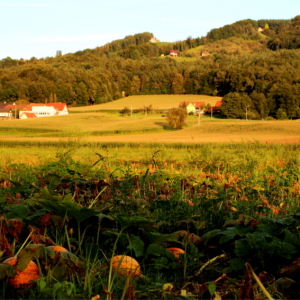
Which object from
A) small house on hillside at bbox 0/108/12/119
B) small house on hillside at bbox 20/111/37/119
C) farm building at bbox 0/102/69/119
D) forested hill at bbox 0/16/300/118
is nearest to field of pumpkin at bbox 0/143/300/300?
forested hill at bbox 0/16/300/118

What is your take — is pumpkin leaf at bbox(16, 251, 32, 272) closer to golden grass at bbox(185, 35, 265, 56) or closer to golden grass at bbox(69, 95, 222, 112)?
golden grass at bbox(69, 95, 222, 112)

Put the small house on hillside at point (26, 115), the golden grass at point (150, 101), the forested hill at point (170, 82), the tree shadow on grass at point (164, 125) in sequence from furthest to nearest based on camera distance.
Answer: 1. the golden grass at point (150, 101)
2. the small house on hillside at point (26, 115)
3. the forested hill at point (170, 82)
4. the tree shadow on grass at point (164, 125)

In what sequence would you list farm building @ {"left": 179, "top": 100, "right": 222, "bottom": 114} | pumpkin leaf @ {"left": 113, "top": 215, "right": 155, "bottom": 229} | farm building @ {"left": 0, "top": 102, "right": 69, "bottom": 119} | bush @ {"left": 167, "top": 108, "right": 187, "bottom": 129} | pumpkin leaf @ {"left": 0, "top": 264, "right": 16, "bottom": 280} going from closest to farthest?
pumpkin leaf @ {"left": 0, "top": 264, "right": 16, "bottom": 280}, pumpkin leaf @ {"left": 113, "top": 215, "right": 155, "bottom": 229}, bush @ {"left": 167, "top": 108, "right": 187, "bottom": 129}, farm building @ {"left": 179, "top": 100, "right": 222, "bottom": 114}, farm building @ {"left": 0, "top": 102, "right": 69, "bottom": 119}

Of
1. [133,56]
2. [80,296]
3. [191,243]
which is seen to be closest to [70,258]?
[80,296]

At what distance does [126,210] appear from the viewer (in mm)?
3969

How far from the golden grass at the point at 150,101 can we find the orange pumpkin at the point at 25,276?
298 ft

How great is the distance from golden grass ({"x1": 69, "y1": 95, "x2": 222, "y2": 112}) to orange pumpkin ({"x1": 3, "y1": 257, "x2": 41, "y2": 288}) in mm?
90796

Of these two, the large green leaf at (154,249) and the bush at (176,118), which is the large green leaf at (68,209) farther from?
the bush at (176,118)

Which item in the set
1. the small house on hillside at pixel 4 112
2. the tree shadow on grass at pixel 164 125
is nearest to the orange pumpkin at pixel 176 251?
the tree shadow on grass at pixel 164 125

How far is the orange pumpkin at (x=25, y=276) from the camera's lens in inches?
82.4

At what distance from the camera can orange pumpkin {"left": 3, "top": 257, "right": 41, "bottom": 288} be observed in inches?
82.4

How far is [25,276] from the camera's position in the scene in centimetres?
212

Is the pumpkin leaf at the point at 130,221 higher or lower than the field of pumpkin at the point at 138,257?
higher

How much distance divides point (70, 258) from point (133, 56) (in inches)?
6604
